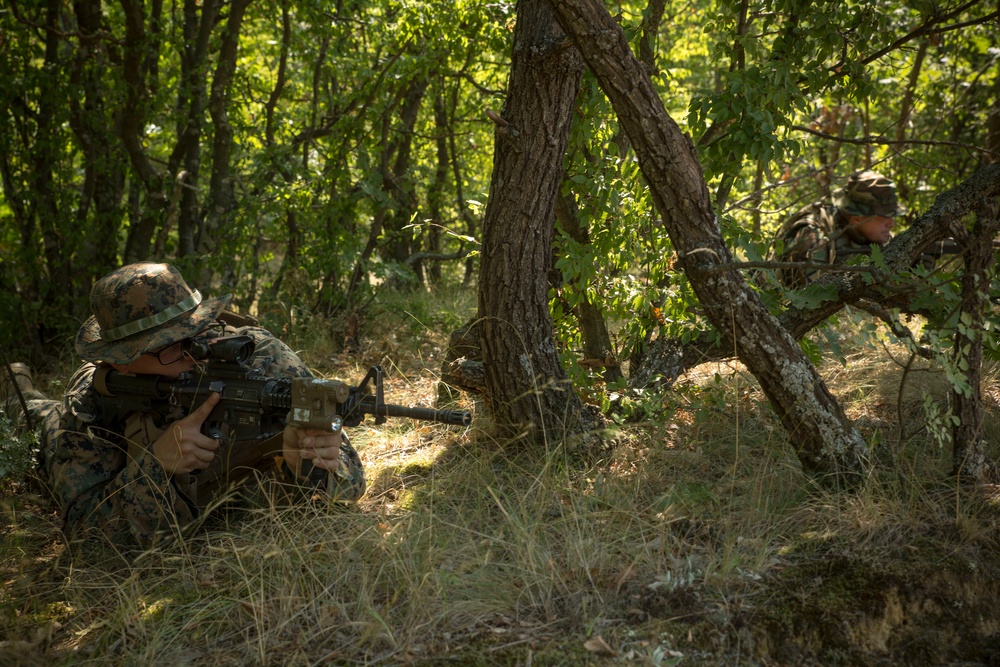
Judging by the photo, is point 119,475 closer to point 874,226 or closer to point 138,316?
point 138,316

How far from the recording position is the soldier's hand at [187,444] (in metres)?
3.22

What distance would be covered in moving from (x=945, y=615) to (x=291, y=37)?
7.03 metres

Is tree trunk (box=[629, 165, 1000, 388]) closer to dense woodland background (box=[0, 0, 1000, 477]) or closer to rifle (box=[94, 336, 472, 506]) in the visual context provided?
dense woodland background (box=[0, 0, 1000, 477])

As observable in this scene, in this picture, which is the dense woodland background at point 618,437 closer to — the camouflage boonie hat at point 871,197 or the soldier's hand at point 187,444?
the soldier's hand at point 187,444

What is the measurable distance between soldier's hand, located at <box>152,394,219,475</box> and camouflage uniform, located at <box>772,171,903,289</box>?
4.34m

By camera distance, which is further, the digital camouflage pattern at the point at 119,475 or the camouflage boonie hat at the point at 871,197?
the camouflage boonie hat at the point at 871,197

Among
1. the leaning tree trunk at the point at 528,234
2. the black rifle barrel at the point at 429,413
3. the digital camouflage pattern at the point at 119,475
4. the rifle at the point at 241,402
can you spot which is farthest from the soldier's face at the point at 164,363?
the leaning tree trunk at the point at 528,234

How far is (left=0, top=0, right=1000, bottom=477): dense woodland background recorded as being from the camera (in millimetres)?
3225

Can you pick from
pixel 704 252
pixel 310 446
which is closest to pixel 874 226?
pixel 704 252

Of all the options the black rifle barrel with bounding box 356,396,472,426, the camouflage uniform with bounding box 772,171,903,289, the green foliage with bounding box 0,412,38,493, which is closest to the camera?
the black rifle barrel with bounding box 356,396,472,426

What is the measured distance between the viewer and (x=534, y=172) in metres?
3.72

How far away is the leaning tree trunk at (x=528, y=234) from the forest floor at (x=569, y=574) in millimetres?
249

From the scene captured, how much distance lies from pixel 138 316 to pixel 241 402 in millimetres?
610

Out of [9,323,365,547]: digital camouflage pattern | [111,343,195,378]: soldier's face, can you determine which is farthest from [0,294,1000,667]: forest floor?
[111,343,195,378]: soldier's face
